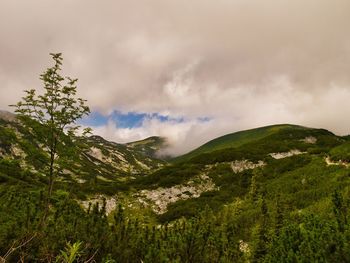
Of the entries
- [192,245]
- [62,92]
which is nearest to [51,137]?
[62,92]

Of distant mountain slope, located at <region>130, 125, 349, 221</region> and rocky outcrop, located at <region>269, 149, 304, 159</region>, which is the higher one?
rocky outcrop, located at <region>269, 149, 304, 159</region>

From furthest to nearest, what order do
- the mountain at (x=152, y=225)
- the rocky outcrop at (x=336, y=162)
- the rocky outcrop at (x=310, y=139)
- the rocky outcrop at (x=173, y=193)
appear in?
the rocky outcrop at (x=310, y=139)
the rocky outcrop at (x=173, y=193)
the rocky outcrop at (x=336, y=162)
the mountain at (x=152, y=225)

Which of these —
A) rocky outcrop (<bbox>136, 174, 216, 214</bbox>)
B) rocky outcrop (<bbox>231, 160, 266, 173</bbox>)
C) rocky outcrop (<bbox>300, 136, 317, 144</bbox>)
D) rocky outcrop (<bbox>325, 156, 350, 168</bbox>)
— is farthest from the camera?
rocky outcrop (<bbox>300, 136, 317, 144</bbox>)

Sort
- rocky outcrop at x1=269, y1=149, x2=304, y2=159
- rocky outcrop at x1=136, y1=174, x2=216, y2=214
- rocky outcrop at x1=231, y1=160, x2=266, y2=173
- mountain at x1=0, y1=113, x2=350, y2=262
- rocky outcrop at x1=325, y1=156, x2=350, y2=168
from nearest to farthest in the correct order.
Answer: mountain at x1=0, y1=113, x2=350, y2=262
rocky outcrop at x1=325, y1=156, x2=350, y2=168
rocky outcrop at x1=136, y1=174, x2=216, y2=214
rocky outcrop at x1=231, y1=160, x2=266, y2=173
rocky outcrop at x1=269, y1=149, x2=304, y2=159

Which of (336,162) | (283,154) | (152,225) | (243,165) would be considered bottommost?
(152,225)

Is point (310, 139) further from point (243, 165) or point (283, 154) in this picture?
point (243, 165)

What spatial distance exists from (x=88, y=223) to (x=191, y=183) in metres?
53.3

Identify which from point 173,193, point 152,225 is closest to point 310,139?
point 173,193

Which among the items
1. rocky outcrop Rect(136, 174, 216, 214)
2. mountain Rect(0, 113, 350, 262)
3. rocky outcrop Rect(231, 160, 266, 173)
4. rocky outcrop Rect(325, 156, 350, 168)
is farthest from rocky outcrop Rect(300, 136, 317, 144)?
mountain Rect(0, 113, 350, 262)

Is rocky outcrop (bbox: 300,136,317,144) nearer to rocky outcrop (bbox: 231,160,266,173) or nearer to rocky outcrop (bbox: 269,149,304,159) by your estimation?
rocky outcrop (bbox: 269,149,304,159)

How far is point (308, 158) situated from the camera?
68.4m

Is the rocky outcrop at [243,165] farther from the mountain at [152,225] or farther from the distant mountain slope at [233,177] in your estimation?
the mountain at [152,225]

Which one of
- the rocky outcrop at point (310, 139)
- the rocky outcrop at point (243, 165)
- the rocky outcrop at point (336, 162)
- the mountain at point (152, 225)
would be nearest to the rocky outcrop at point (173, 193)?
the rocky outcrop at point (243, 165)

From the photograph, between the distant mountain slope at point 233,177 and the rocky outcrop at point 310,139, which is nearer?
the distant mountain slope at point 233,177
